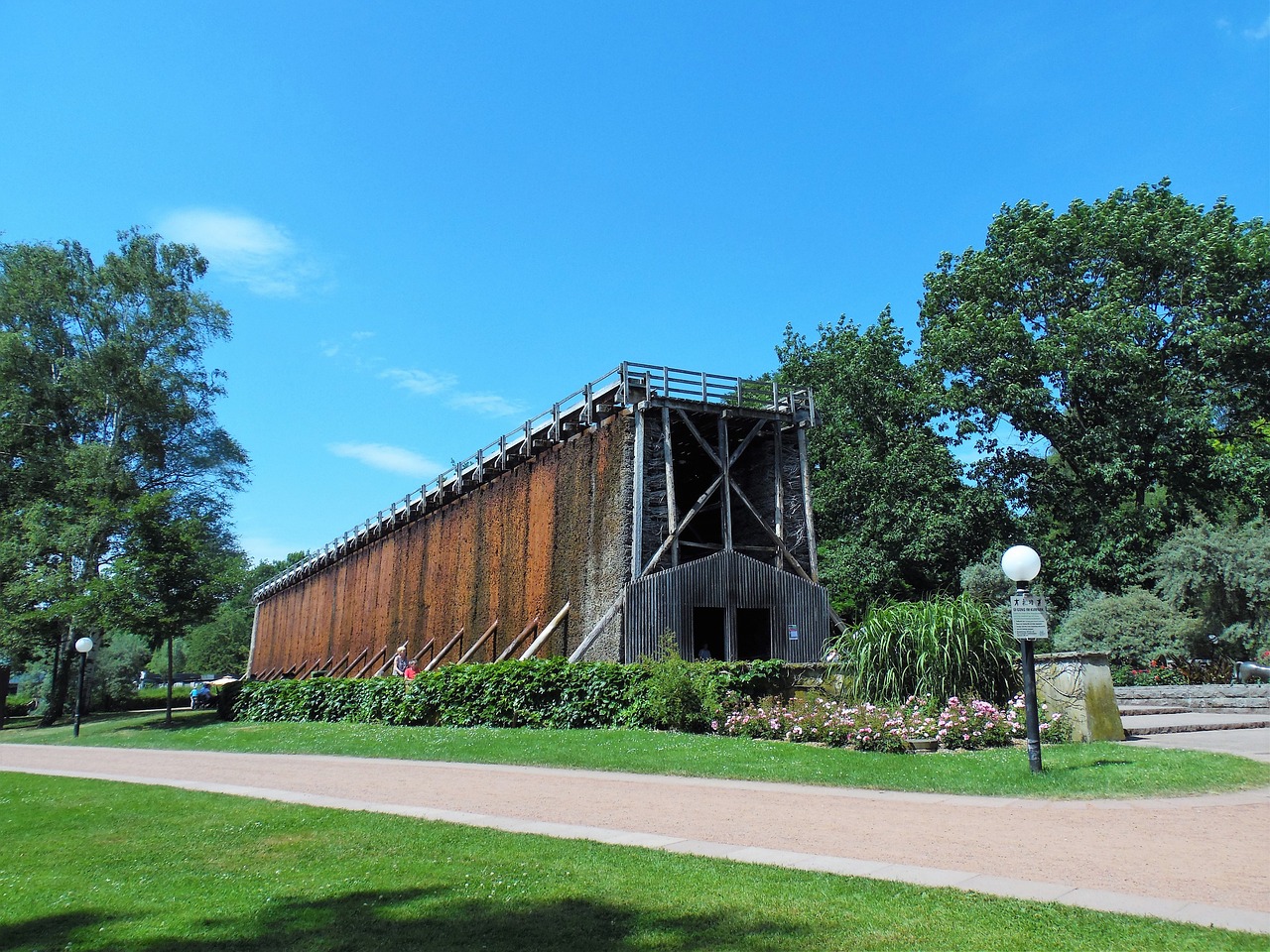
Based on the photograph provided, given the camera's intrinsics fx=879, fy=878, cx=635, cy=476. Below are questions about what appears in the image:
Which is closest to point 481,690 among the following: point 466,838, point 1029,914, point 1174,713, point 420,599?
point 466,838

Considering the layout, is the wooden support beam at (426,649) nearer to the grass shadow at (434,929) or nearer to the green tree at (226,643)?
the grass shadow at (434,929)

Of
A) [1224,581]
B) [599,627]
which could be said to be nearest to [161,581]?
[599,627]

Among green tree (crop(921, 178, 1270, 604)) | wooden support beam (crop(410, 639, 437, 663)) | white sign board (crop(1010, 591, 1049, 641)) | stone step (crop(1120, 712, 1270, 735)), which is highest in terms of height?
green tree (crop(921, 178, 1270, 604))

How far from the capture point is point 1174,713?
1578cm

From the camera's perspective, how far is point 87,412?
3234cm

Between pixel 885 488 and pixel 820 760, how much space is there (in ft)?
71.6

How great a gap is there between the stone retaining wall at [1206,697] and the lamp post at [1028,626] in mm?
8369

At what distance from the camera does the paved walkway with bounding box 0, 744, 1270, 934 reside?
505cm

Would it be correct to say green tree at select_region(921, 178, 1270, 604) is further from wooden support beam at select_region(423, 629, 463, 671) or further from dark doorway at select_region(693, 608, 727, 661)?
wooden support beam at select_region(423, 629, 463, 671)

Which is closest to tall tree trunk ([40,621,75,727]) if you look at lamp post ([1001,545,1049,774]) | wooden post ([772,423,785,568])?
wooden post ([772,423,785,568])

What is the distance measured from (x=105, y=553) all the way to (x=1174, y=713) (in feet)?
104

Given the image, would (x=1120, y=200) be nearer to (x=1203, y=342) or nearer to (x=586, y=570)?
(x=1203, y=342)

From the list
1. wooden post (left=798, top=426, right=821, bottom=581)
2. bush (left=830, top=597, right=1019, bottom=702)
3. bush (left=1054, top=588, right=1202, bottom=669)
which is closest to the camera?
bush (left=830, top=597, right=1019, bottom=702)

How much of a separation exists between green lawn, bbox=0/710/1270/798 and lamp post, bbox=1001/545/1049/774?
1.20ft
